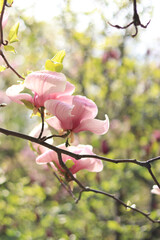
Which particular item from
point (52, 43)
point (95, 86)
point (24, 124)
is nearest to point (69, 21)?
point (52, 43)

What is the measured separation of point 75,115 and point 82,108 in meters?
0.02

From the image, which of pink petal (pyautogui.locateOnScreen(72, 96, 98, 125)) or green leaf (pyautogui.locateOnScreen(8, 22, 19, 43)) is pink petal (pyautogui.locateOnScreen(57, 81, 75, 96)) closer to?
pink petal (pyautogui.locateOnScreen(72, 96, 98, 125))

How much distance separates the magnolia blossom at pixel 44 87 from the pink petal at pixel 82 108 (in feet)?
0.05

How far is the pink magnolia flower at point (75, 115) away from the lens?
41 cm

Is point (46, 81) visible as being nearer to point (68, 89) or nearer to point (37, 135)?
point (68, 89)

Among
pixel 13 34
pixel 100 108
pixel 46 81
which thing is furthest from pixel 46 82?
pixel 100 108

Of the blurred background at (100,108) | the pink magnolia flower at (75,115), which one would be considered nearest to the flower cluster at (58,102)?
the pink magnolia flower at (75,115)

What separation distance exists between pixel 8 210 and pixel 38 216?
215 millimetres

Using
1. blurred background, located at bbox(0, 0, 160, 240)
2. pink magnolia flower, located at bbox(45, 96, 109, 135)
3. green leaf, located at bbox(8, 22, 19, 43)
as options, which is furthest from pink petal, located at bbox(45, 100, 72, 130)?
blurred background, located at bbox(0, 0, 160, 240)

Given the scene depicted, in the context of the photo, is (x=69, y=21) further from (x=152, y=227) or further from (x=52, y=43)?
(x=152, y=227)

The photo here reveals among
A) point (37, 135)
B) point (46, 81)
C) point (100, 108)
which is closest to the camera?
point (46, 81)

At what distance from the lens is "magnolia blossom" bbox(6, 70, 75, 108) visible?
0.39 meters

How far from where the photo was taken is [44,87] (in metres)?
0.41

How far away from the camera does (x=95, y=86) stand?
202 cm
